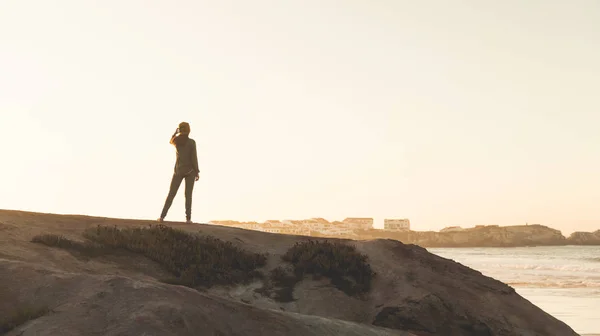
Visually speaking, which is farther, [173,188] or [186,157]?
[173,188]

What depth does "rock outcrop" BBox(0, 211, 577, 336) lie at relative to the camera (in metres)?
6.51

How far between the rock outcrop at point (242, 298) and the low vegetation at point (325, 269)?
0.61ft

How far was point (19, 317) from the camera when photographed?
649 cm

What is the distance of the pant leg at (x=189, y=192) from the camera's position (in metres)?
17.0

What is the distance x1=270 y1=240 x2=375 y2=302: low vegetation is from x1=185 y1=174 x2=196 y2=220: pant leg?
486cm

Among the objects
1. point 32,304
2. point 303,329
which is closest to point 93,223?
point 32,304

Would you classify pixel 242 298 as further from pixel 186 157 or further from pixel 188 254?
pixel 186 157

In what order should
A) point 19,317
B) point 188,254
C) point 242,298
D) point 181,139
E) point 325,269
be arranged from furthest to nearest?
point 181,139
point 325,269
point 188,254
point 242,298
point 19,317

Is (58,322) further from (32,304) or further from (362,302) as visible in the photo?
(362,302)

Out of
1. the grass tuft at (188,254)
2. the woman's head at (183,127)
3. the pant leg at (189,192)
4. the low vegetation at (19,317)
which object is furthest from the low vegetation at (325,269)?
the woman's head at (183,127)

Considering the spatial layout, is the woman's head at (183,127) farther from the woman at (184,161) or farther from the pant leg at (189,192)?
the pant leg at (189,192)

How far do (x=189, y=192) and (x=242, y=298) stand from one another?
6662mm

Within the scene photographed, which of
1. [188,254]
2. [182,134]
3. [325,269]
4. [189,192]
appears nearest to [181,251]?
[188,254]

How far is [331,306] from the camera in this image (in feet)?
36.9
